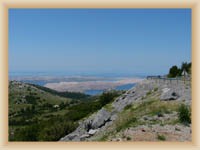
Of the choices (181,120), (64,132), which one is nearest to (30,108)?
(64,132)

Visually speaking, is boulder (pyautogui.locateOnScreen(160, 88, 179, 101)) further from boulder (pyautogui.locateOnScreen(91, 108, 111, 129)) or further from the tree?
the tree

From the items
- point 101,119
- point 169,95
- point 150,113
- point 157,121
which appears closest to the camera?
point 157,121

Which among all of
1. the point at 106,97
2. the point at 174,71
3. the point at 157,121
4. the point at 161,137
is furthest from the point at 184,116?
the point at 174,71

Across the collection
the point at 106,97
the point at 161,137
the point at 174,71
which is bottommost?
the point at 161,137

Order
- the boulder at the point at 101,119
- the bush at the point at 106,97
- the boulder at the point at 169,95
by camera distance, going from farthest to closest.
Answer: the bush at the point at 106,97
the boulder at the point at 101,119
the boulder at the point at 169,95

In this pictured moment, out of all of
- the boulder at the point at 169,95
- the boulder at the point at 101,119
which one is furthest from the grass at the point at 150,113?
the boulder at the point at 101,119

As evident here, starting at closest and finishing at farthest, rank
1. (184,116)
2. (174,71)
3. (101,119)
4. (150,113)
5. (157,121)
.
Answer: (184,116) → (157,121) → (150,113) → (101,119) → (174,71)

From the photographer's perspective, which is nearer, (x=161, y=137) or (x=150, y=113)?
(x=161, y=137)

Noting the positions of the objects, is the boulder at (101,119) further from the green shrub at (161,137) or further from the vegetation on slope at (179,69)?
the vegetation on slope at (179,69)

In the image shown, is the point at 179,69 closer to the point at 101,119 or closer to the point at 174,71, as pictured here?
the point at 174,71

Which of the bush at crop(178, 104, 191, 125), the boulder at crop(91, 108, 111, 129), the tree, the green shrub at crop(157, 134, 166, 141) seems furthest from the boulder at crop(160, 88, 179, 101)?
the tree

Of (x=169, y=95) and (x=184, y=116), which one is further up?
(x=169, y=95)
